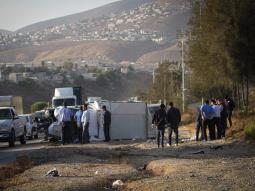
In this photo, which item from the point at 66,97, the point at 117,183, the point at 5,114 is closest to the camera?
the point at 117,183

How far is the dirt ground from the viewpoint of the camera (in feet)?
53.7

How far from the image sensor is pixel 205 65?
50.3 metres

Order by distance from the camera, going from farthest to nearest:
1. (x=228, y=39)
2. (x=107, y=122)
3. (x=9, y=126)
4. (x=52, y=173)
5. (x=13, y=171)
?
(x=228, y=39) < (x=9, y=126) < (x=107, y=122) < (x=13, y=171) < (x=52, y=173)

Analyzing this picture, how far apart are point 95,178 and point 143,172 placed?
2386mm

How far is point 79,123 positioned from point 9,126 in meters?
4.02

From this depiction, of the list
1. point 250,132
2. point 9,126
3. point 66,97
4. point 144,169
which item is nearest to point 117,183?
point 144,169

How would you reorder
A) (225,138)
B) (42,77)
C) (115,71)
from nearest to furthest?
(225,138)
(42,77)
(115,71)

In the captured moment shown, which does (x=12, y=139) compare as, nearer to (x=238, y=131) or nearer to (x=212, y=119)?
(x=212, y=119)

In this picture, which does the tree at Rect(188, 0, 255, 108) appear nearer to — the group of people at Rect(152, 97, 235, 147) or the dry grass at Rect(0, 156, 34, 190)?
the group of people at Rect(152, 97, 235, 147)

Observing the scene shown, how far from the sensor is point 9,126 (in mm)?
38656

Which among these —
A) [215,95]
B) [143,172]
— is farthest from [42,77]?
[143,172]

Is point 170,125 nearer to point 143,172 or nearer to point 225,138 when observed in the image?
point 225,138

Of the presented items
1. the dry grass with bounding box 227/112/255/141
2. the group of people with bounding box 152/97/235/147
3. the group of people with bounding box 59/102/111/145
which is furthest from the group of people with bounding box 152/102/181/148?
the group of people with bounding box 59/102/111/145

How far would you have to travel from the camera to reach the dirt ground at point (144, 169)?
1638 centimetres
